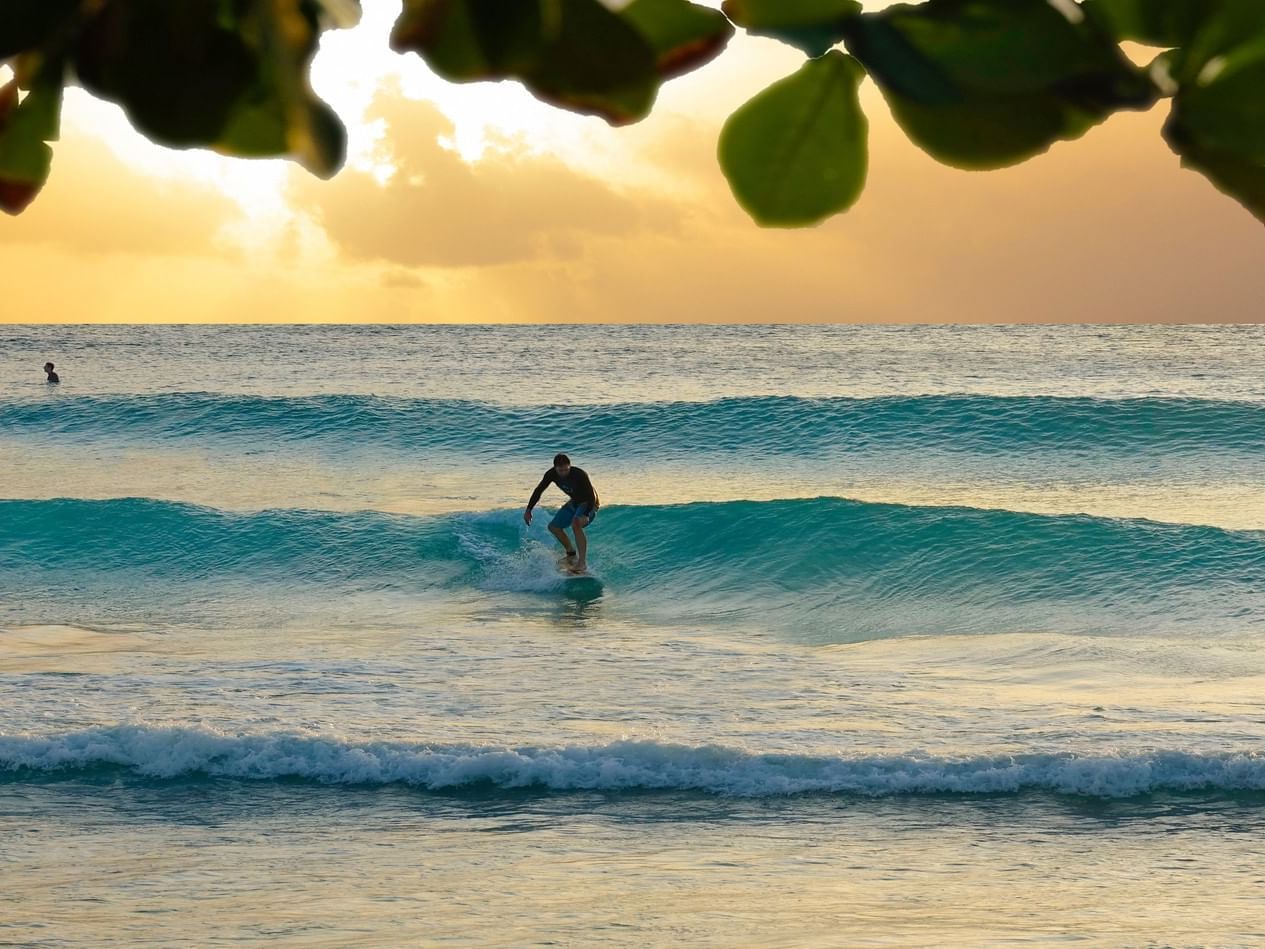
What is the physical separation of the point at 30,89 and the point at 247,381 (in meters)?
34.1

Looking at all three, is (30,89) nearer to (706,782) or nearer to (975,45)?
(975,45)

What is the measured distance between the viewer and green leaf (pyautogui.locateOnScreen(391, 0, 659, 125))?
1.25ft

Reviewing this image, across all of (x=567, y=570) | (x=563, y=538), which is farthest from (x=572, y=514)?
(x=567, y=570)

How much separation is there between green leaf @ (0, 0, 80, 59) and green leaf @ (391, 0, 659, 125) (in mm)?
94

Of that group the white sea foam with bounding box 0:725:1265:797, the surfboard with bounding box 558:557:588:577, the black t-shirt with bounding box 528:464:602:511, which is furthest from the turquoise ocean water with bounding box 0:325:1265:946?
the black t-shirt with bounding box 528:464:602:511

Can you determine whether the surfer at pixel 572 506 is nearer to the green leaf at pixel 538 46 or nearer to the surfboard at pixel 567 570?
the surfboard at pixel 567 570

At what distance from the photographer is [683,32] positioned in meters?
0.41

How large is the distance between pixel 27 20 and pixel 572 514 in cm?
1419

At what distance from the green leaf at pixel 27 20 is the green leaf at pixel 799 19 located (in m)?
0.19

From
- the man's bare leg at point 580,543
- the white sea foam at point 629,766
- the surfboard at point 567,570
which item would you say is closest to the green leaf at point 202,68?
the white sea foam at point 629,766

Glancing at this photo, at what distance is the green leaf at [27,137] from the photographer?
1.46 feet

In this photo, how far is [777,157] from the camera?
435 millimetres

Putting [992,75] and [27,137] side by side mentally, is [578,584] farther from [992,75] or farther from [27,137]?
[992,75]

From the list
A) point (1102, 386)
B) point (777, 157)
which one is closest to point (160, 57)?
point (777, 157)
